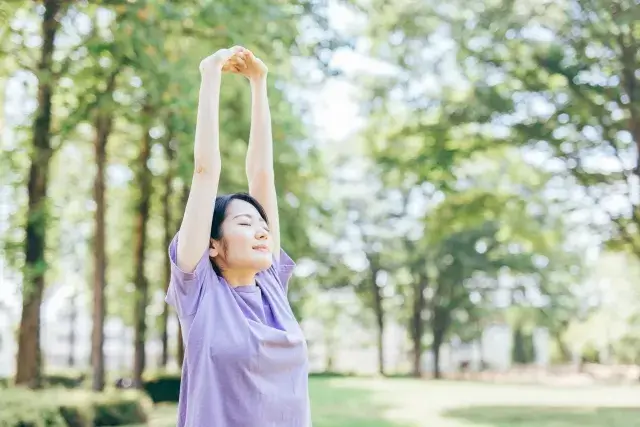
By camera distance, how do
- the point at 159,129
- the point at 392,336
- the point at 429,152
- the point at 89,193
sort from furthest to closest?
the point at 392,336, the point at 89,193, the point at 159,129, the point at 429,152

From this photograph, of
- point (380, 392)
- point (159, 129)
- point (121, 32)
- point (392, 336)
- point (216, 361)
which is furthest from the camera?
point (392, 336)

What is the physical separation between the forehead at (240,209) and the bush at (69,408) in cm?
812

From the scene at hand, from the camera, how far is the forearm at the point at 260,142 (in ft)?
8.86

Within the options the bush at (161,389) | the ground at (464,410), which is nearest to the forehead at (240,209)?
the ground at (464,410)

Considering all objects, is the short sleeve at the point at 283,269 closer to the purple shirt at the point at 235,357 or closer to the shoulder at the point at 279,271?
the shoulder at the point at 279,271

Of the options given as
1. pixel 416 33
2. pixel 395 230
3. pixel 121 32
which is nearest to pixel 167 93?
pixel 121 32

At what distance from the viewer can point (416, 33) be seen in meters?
14.5

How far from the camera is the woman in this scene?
2.07m

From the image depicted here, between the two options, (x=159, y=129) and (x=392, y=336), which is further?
(x=392, y=336)

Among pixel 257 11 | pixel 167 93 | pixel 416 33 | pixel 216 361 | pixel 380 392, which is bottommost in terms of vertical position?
pixel 380 392

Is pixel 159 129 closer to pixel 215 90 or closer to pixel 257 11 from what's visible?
pixel 257 11

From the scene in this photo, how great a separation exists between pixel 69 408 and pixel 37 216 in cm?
263

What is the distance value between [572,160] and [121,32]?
965 centimetres

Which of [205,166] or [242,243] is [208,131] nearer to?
[205,166]
